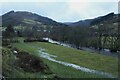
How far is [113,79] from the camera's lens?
109 ft

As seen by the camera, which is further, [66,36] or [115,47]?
[66,36]

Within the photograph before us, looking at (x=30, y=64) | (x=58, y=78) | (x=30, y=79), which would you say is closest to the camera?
(x=30, y=79)

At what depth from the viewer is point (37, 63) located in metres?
37.9

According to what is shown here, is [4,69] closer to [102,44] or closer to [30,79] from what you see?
[30,79]

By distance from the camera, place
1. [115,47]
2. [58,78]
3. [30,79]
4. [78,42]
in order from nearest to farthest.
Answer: [30,79]
[58,78]
[115,47]
[78,42]

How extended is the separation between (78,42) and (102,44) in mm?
12687

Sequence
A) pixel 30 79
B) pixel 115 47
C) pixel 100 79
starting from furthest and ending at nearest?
pixel 115 47
pixel 100 79
pixel 30 79

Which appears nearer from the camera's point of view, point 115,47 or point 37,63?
point 37,63

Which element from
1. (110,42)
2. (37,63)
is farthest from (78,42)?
(37,63)

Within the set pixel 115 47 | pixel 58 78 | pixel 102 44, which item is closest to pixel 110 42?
pixel 102 44

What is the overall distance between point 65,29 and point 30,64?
345 ft

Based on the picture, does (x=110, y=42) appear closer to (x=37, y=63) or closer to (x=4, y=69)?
(x=37, y=63)

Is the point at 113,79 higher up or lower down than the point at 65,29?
lower down

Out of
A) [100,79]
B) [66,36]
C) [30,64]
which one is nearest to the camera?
[100,79]
